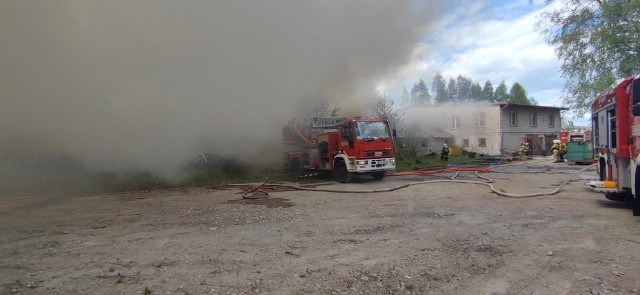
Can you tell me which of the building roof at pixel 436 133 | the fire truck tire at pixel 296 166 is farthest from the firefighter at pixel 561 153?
the fire truck tire at pixel 296 166

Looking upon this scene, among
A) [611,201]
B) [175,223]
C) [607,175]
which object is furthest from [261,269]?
[611,201]

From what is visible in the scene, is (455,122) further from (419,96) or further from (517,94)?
(517,94)

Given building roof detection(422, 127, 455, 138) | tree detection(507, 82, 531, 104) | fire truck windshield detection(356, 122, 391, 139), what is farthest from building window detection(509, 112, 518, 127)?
tree detection(507, 82, 531, 104)

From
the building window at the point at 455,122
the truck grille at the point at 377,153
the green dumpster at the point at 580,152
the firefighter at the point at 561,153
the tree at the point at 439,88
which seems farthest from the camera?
the tree at the point at 439,88

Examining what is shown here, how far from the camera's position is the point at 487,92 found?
3068 inches

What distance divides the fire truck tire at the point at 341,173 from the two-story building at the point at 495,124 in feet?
55.9

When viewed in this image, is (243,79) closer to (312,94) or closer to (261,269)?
(312,94)

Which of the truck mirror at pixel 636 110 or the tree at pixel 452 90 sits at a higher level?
the tree at pixel 452 90

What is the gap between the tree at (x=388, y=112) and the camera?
21.5 meters

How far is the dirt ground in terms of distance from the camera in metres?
3.61

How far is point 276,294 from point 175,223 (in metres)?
3.85

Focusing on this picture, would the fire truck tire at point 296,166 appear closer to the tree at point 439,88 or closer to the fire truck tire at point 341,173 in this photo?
the fire truck tire at point 341,173

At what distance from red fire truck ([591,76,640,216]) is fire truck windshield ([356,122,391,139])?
20.2 feet

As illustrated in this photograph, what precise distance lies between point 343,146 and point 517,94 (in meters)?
68.6
